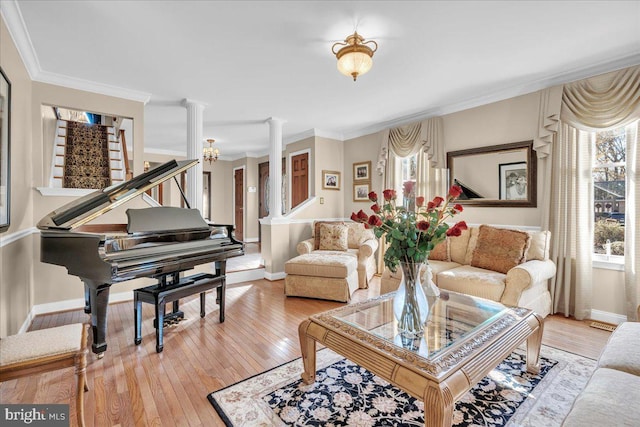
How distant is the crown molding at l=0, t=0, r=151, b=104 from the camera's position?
6.89ft

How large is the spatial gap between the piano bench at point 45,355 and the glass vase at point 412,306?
5.59ft

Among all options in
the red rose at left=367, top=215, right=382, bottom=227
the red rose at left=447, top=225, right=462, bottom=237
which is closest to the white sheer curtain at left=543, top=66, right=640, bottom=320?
the red rose at left=447, top=225, right=462, bottom=237

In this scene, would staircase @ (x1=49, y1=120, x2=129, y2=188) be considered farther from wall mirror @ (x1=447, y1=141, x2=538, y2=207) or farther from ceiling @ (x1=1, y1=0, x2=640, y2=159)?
wall mirror @ (x1=447, y1=141, x2=538, y2=207)

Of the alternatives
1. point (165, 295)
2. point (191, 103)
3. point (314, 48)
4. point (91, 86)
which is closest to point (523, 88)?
point (314, 48)

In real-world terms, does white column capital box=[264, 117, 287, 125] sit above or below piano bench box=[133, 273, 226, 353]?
above

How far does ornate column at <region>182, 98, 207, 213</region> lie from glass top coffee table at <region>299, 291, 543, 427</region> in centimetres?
270

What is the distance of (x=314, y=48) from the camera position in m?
2.63

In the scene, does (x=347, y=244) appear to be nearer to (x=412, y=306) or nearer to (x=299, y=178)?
(x=299, y=178)

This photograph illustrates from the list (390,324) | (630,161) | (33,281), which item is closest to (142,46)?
(33,281)

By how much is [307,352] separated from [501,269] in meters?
2.26

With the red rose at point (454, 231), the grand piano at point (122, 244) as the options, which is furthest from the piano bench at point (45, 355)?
the red rose at point (454, 231)

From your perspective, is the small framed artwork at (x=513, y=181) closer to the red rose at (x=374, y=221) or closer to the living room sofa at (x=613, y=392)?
the living room sofa at (x=613, y=392)

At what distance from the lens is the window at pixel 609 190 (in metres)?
2.94

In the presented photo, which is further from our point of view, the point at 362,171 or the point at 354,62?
the point at 362,171
